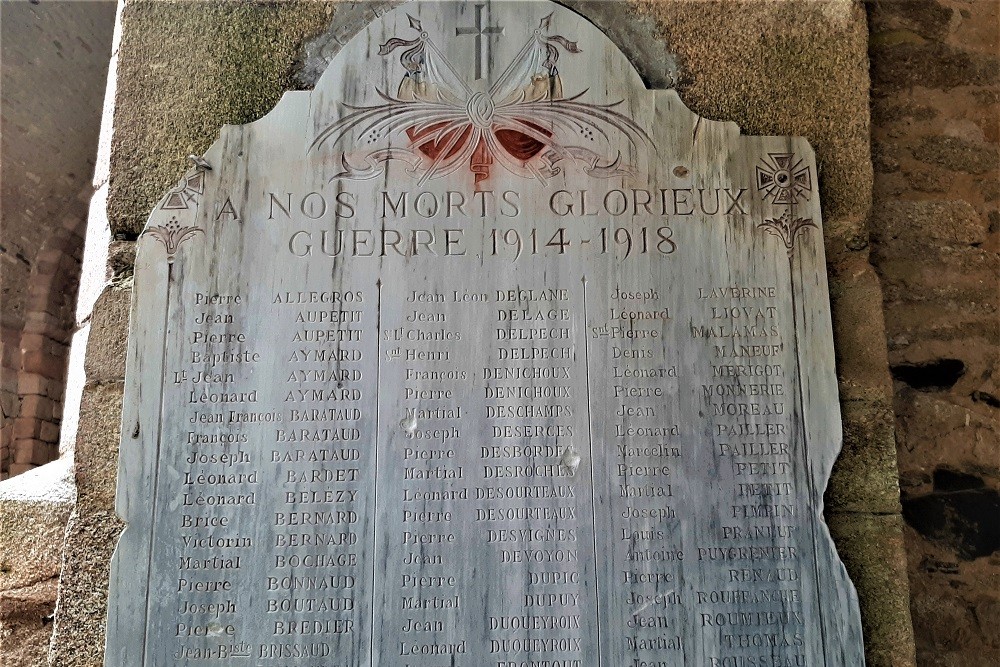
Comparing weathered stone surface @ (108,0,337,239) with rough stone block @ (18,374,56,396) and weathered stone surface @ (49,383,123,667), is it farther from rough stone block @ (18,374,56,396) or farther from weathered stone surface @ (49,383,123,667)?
rough stone block @ (18,374,56,396)

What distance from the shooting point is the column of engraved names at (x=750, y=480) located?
8.05ft

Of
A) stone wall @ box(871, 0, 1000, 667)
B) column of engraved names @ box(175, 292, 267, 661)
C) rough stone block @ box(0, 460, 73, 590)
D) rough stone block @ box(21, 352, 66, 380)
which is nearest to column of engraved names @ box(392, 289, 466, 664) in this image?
column of engraved names @ box(175, 292, 267, 661)

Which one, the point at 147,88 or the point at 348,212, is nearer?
the point at 348,212

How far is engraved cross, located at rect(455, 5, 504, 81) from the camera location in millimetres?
2914

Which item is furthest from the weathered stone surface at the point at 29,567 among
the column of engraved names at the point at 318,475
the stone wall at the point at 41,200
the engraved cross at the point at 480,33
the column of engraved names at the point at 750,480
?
the column of engraved names at the point at 750,480

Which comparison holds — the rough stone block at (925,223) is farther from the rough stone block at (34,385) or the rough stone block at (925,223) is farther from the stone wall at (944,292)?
the rough stone block at (34,385)

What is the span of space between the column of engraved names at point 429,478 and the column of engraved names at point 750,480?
789 millimetres

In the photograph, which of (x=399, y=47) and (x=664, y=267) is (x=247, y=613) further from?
(x=399, y=47)

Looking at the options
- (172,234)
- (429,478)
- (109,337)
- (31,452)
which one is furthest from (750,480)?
(31,452)

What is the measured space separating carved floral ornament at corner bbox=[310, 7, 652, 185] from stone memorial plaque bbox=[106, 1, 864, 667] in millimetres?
11

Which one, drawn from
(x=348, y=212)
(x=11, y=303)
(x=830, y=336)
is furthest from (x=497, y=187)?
(x=11, y=303)

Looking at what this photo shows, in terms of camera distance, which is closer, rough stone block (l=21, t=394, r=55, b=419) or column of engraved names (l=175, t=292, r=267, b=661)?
column of engraved names (l=175, t=292, r=267, b=661)

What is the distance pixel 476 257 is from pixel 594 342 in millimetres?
504

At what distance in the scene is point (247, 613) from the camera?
2447 millimetres
